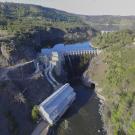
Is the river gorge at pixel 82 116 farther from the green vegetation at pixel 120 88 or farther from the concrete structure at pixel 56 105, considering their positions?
the green vegetation at pixel 120 88

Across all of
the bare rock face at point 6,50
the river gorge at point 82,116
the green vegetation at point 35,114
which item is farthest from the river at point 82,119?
the bare rock face at point 6,50

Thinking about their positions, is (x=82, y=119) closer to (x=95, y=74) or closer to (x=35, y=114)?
(x=35, y=114)

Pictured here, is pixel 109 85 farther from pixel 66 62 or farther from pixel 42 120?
pixel 66 62

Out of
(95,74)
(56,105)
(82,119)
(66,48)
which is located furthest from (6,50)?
(66,48)

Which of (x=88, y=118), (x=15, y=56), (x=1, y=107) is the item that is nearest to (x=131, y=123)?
(x=88, y=118)

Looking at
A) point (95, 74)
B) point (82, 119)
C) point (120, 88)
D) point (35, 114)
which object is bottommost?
point (82, 119)

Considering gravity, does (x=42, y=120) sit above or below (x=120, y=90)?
below
